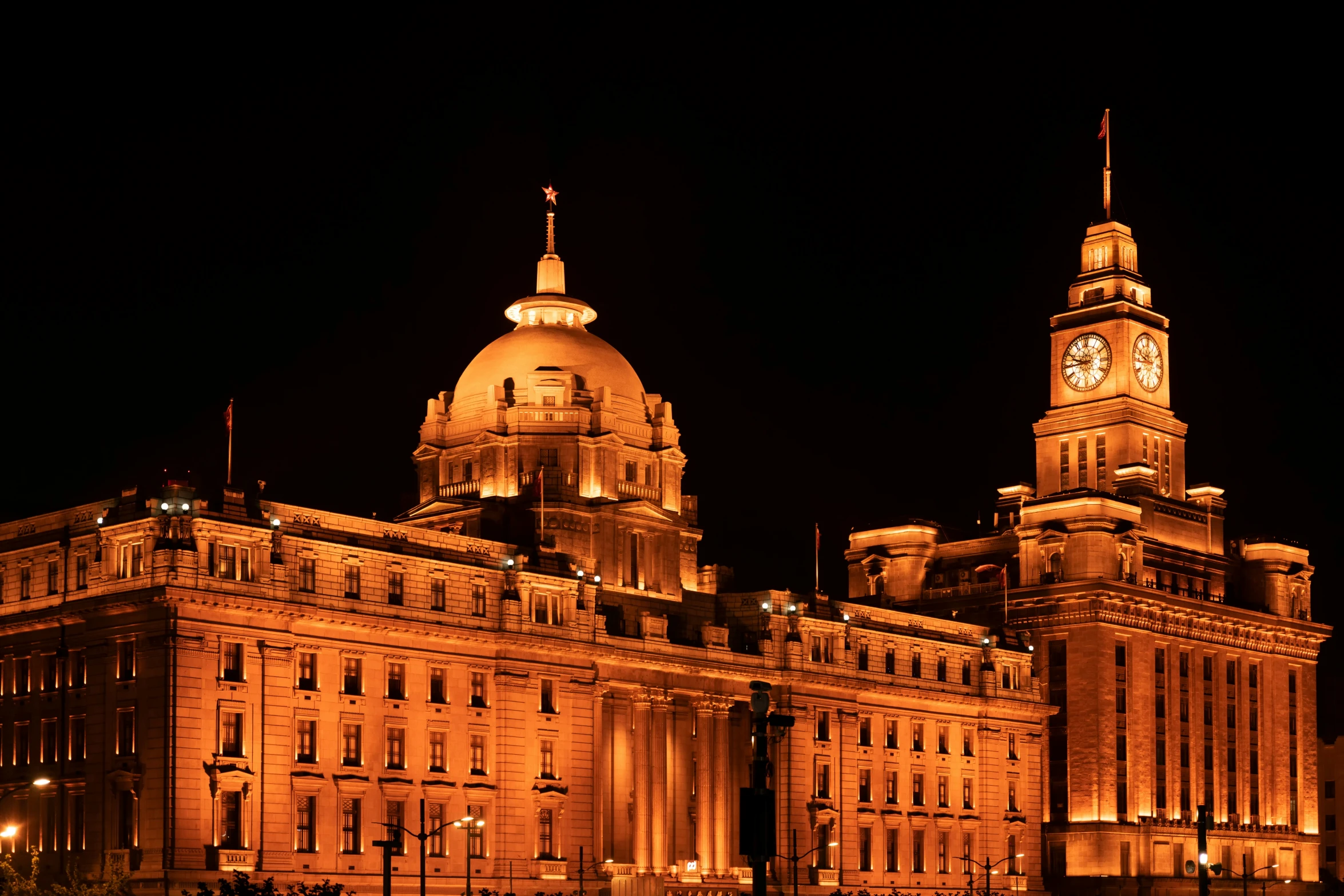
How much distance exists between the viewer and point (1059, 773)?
637 feet

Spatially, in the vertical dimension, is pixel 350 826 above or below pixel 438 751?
below

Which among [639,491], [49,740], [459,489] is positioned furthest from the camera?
[639,491]

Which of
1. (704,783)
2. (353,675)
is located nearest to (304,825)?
(353,675)

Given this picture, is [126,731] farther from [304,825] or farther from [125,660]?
[304,825]

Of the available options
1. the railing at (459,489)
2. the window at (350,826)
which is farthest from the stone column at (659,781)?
the window at (350,826)

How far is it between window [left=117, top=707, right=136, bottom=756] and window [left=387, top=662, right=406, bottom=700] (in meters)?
17.5

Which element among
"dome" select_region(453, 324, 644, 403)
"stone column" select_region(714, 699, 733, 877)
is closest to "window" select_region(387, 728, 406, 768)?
"stone column" select_region(714, 699, 733, 877)

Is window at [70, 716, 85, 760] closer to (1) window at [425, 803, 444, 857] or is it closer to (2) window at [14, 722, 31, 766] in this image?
(2) window at [14, 722, 31, 766]

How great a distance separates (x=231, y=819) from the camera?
407 ft

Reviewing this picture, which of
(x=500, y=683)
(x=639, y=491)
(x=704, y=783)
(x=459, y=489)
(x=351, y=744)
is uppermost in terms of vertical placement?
(x=459, y=489)

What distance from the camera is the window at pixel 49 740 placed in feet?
417

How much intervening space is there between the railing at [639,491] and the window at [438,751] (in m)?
37.2

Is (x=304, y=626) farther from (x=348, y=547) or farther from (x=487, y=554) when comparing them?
(x=487, y=554)

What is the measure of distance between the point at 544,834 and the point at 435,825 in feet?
31.6
